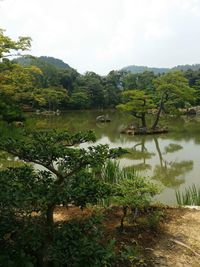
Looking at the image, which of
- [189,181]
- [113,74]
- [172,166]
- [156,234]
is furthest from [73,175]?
[113,74]

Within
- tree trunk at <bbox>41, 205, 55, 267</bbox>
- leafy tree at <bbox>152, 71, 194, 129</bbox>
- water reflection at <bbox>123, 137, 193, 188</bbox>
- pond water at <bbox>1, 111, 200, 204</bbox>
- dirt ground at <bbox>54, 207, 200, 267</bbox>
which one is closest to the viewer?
tree trunk at <bbox>41, 205, 55, 267</bbox>

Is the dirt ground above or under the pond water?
above

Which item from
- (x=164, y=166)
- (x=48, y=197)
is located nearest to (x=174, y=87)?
(x=164, y=166)

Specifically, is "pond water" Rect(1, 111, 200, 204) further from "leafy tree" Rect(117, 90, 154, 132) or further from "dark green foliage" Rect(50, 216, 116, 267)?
"leafy tree" Rect(117, 90, 154, 132)

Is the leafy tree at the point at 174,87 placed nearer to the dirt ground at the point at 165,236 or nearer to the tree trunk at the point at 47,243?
Answer: the dirt ground at the point at 165,236

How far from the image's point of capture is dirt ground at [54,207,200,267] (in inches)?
161

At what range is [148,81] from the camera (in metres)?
43.4

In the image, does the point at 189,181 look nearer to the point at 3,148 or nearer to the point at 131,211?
the point at 131,211

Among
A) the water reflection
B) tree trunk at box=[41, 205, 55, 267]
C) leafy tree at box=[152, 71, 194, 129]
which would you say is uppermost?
leafy tree at box=[152, 71, 194, 129]

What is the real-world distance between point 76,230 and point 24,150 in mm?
830

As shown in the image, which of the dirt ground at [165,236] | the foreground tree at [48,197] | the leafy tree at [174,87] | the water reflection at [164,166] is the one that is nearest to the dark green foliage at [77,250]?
the foreground tree at [48,197]

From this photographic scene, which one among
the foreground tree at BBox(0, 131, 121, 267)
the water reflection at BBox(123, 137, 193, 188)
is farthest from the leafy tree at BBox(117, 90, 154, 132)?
the foreground tree at BBox(0, 131, 121, 267)

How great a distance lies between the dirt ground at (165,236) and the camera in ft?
13.4

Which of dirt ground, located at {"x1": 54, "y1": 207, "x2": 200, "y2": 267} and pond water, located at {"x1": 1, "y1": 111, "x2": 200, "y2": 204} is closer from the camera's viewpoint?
dirt ground, located at {"x1": 54, "y1": 207, "x2": 200, "y2": 267}
